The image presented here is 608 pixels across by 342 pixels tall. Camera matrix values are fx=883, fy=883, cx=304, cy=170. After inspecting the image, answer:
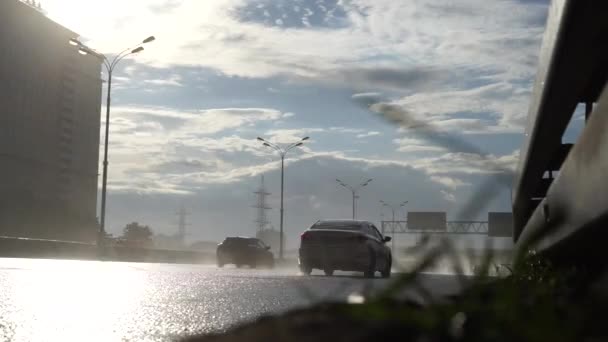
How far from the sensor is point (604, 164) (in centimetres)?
275

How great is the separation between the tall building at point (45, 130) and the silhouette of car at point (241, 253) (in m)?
107

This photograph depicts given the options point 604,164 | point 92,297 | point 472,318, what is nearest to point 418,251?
point 472,318

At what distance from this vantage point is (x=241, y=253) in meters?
37.0

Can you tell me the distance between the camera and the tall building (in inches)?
5812

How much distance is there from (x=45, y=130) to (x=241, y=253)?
13532 centimetres

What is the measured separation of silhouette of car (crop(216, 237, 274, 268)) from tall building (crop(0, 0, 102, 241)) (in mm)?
107250

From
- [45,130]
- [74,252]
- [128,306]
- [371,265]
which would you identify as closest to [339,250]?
[371,265]

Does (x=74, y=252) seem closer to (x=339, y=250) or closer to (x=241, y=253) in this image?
(x=241, y=253)

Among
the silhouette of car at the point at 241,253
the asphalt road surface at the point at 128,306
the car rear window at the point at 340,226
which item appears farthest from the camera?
the silhouette of car at the point at 241,253

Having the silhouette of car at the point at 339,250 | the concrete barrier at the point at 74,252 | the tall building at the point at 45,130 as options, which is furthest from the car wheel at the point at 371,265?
the tall building at the point at 45,130

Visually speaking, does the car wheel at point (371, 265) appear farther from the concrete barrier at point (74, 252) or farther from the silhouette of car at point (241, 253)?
the silhouette of car at point (241, 253)

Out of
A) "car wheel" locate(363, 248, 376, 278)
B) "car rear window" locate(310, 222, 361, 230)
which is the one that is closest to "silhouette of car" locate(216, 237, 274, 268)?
"car rear window" locate(310, 222, 361, 230)

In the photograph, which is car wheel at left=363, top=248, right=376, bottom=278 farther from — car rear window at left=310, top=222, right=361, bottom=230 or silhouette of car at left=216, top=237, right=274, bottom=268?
silhouette of car at left=216, top=237, right=274, bottom=268

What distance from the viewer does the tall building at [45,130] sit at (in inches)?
5812
